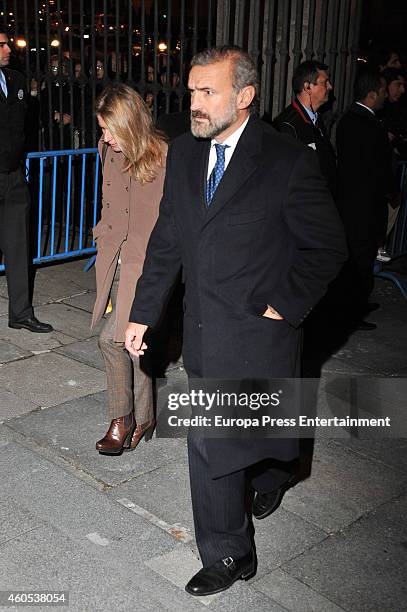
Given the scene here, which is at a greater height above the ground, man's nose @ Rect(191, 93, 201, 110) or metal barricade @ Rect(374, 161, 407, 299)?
man's nose @ Rect(191, 93, 201, 110)

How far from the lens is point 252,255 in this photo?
315 centimetres

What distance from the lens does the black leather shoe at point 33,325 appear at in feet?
21.1

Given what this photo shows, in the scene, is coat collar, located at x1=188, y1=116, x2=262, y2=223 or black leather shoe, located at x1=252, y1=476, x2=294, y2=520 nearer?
coat collar, located at x1=188, y1=116, x2=262, y2=223

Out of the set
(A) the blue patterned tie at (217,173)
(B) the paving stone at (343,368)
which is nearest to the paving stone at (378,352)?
(B) the paving stone at (343,368)

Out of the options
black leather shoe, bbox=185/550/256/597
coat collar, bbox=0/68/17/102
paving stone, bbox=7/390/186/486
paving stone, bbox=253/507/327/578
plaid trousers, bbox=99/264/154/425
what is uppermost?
coat collar, bbox=0/68/17/102

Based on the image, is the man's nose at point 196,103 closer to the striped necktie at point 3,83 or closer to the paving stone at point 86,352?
the paving stone at point 86,352

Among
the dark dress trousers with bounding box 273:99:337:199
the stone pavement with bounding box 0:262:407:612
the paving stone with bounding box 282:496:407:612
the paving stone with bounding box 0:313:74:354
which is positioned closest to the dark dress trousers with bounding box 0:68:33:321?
the paving stone with bounding box 0:313:74:354

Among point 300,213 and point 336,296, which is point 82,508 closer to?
point 300,213

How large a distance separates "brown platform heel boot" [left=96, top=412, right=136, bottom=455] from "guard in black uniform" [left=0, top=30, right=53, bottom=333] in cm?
212

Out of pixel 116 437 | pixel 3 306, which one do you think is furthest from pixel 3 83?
pixel 116 437

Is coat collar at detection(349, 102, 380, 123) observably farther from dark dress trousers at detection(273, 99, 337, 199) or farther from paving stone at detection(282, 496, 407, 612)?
paving stone at detection(282, 496, 407, 612)

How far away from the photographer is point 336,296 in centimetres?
739

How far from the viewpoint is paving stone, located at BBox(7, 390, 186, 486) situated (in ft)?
14.3

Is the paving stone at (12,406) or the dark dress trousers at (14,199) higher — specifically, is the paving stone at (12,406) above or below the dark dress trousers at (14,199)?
below
